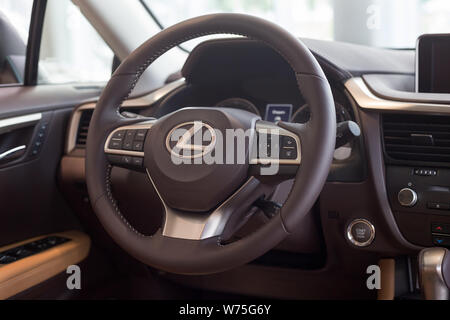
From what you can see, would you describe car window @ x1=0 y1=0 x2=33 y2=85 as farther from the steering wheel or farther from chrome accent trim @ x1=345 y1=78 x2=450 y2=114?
chrome accent trim @ x1=345 y1=78 x2=450 y2=114

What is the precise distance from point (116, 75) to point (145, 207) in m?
0.38

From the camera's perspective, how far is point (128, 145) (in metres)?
0.98

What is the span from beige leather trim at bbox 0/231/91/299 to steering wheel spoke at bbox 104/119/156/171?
48cm

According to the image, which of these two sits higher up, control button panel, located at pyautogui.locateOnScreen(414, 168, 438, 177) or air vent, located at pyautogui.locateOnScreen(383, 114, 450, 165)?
air vent, located at pyautogui.locateOnScreen(383, 114, 450, 165)

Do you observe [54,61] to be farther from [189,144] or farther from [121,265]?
[189,144]

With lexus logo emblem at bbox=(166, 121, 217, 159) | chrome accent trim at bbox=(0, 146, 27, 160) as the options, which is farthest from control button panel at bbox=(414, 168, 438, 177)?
chrome accent trim at bbox=(0, 146, 27, 160)

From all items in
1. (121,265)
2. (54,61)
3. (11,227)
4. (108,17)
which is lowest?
(121,265)

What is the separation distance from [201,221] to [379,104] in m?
0.47

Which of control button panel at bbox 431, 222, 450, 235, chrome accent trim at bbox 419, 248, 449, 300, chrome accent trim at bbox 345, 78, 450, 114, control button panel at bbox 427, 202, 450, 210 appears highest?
chrome accent trim at bbox 345, 78, 450, 114

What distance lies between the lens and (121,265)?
160 centimetres

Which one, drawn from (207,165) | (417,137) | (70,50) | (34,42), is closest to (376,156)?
(417,137)

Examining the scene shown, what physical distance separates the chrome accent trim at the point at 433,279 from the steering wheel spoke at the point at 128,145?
22.0 inches

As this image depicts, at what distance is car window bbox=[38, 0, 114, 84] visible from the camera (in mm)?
1680
